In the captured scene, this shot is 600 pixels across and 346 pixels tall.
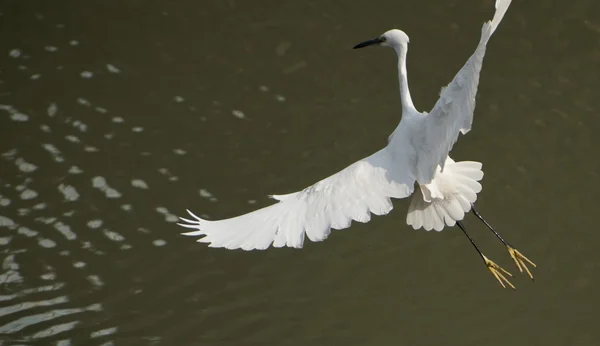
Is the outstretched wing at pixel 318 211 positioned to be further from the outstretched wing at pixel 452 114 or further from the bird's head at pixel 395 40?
the bird's head at pixel 395 40

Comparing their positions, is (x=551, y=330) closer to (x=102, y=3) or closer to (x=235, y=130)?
(x=235, y=130)

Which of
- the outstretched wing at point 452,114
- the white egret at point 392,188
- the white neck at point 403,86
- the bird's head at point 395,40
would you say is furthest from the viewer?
the bird's head at point 395,40

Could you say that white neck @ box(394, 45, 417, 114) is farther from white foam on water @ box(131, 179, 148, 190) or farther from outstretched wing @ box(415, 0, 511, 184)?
white foam on water @ box(131, 179, 148, 190)

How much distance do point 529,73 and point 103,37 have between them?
2.40m

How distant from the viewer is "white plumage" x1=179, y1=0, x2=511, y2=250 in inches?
183

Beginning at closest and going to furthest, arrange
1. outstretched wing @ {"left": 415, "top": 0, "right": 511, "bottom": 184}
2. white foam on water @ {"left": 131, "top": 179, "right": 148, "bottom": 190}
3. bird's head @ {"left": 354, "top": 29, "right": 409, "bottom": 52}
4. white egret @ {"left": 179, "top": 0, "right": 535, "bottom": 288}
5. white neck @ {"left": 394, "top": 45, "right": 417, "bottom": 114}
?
outstretched wing @ {"left": 415, "top": 0, "right": 511, "bottom": 184}, white egret @ {"left": 179, "top": 0, "right": 535, "bottom": 288}, white neck @ {"left": 394, "top": 45, "right": 417, "bottom": 114}, bird's head @ {"left": 354, "top": 29, "right": 409, "bottom": 52}, white foam on water @ {"left": 131, "top": 179, "right": 148, "bottom": 190}

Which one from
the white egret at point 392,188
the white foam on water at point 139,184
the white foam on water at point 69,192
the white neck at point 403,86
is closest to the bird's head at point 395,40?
the white neck at point 403,86

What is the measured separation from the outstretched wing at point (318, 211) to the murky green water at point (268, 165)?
1203 mm

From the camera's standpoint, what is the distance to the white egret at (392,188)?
183 inches

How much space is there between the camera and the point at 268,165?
6.71 m

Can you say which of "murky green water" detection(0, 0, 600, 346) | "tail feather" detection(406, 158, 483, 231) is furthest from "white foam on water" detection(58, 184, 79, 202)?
"tail feather" detection(406, 158, 483, 231)

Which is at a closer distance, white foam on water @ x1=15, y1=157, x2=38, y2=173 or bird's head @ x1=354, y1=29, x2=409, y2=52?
bird's head @ x1=354, y1=29, x2=409, y2=52

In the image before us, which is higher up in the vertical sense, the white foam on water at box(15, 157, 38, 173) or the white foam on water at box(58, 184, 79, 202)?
the white foam on water at box(15, 157, 38, 173)

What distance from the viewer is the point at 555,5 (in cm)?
784
